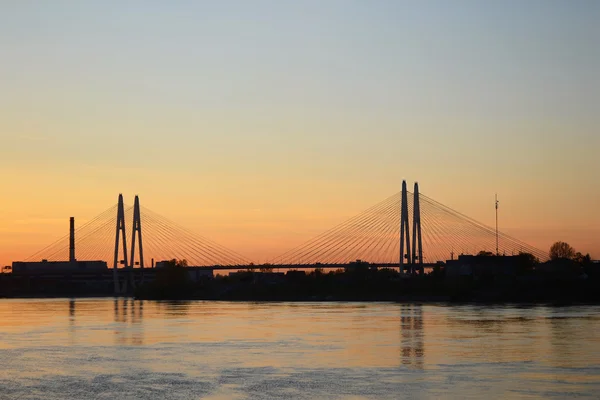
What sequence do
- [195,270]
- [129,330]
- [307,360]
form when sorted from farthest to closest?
[195,270]
[129,330]
[307,360]

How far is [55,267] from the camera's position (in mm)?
168375

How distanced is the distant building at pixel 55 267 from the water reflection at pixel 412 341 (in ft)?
395

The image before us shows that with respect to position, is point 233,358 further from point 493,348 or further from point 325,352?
point 493,348

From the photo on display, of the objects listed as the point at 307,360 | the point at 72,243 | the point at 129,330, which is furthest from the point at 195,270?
the point at 307,360

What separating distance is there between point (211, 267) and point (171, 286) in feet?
64.9

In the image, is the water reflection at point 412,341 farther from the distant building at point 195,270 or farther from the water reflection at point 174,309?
the distant building at point 195,270

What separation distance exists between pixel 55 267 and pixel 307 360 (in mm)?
142987

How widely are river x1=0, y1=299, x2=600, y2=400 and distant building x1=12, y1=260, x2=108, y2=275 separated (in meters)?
119

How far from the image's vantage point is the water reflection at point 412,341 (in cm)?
A: 3113

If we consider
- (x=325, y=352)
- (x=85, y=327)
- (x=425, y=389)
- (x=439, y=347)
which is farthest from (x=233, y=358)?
(x=85, y=327)

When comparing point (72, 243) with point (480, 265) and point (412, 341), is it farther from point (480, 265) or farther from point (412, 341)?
point (412, 341)

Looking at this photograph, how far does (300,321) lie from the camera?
55281 mm

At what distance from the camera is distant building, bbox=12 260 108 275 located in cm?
16775

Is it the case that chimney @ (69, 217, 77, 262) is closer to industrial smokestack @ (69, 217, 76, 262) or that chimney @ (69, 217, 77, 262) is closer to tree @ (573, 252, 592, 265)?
industrial smokestack @ (69, 217, 76, 262)
